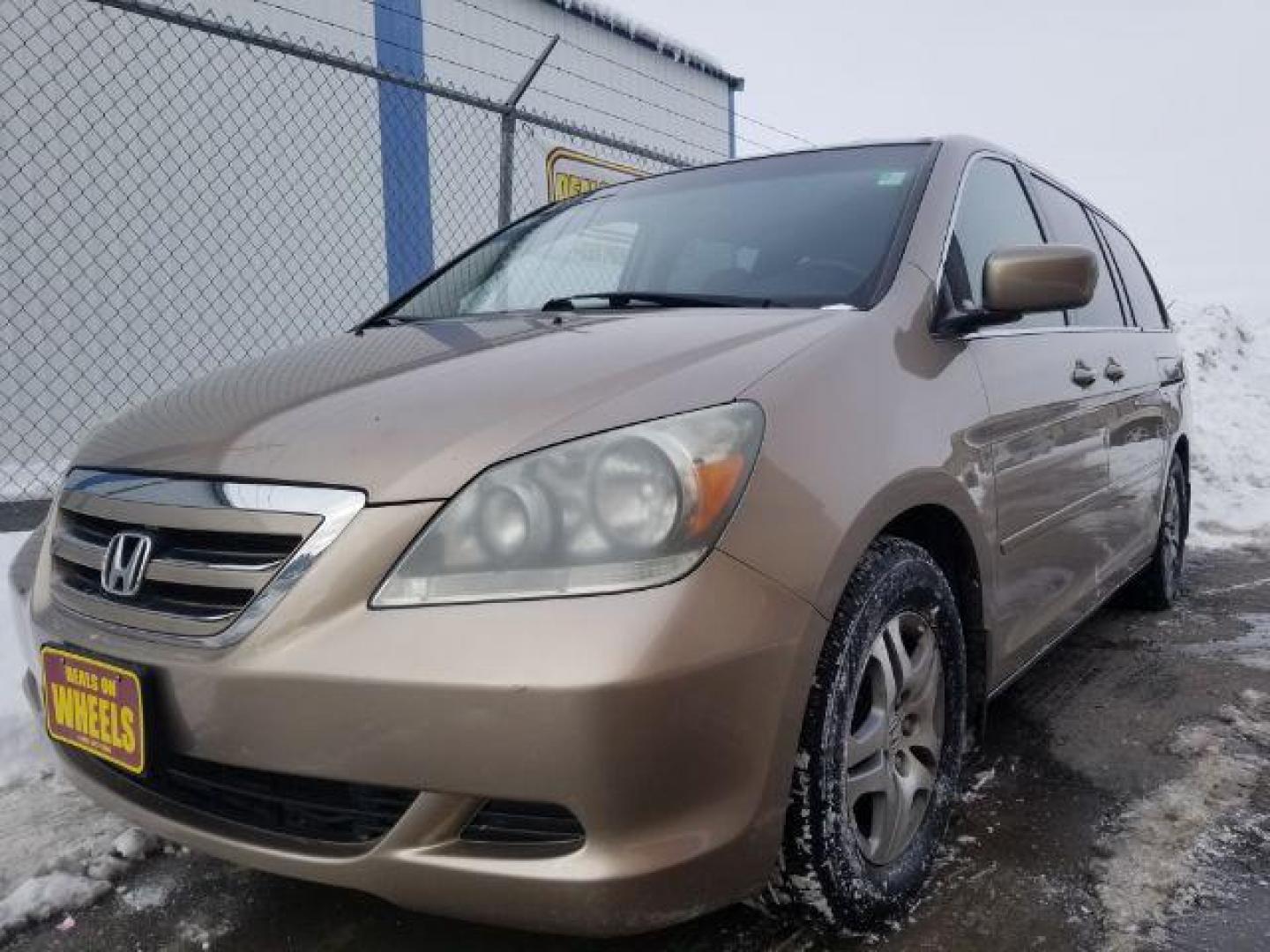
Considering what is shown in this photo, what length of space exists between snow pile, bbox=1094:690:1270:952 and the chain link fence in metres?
3.63

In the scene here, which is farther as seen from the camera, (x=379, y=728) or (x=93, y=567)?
(x=93, y=567)

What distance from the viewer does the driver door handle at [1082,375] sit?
2.49 m

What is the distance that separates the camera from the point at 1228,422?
8375 mm

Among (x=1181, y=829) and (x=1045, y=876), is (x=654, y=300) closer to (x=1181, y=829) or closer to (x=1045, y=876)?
(x=1045, y=876)

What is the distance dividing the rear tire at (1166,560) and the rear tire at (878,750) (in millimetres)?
2271

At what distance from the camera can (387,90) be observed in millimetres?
6398

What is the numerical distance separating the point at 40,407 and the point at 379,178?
2.57 meters

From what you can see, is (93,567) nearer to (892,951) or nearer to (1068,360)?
(892,951)

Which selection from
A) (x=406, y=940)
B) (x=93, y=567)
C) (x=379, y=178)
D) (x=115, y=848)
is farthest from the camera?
(x=379, y=178)

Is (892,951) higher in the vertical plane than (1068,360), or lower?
lower

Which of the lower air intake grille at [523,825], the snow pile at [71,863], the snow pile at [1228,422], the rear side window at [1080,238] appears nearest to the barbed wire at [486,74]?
the snow pile at [1228,422]

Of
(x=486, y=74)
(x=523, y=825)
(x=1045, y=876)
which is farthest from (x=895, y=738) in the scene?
(x=486, y=74)

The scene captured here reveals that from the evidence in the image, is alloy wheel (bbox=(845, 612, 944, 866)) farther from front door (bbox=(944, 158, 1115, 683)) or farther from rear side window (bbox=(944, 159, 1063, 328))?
rear side window (bbox=(944, 159, 1063, 328))

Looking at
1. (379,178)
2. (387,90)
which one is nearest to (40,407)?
(379,178)
